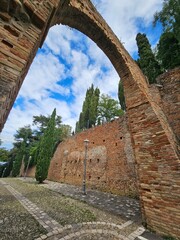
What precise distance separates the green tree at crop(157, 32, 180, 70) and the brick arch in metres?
7.03

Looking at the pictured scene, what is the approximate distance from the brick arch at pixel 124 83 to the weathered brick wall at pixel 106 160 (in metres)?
4.44

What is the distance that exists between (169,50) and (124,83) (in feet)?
25.5

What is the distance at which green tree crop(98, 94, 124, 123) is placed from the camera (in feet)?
88.3

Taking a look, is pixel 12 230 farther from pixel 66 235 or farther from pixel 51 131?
pixel 51 131

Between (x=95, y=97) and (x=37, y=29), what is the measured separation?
1071 inches

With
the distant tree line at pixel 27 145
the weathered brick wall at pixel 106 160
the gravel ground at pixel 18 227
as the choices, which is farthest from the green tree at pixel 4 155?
the gravel ground at pixel 18 227

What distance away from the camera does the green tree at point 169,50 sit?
9531mm

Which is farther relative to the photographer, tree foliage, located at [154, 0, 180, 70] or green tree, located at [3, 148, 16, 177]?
green tree, located at [3, 148, 16, 177]

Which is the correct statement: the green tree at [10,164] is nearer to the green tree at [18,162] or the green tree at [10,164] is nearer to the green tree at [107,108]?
the green tree at [18,162]

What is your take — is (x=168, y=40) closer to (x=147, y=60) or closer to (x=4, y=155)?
(x=147, y=60)

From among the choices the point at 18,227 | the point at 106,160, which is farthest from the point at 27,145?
the point at 18,227

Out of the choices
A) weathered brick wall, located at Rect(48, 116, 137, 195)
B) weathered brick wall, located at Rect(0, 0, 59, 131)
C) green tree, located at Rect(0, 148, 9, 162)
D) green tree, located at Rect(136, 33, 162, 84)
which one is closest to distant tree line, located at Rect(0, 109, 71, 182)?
green tree, located at Rect(0, 148, 9, 162)

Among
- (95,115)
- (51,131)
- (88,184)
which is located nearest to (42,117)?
(95,115)

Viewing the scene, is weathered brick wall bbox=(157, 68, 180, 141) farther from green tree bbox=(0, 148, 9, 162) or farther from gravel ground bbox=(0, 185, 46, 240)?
green tree bbox=(0, 148, 9, 162)
